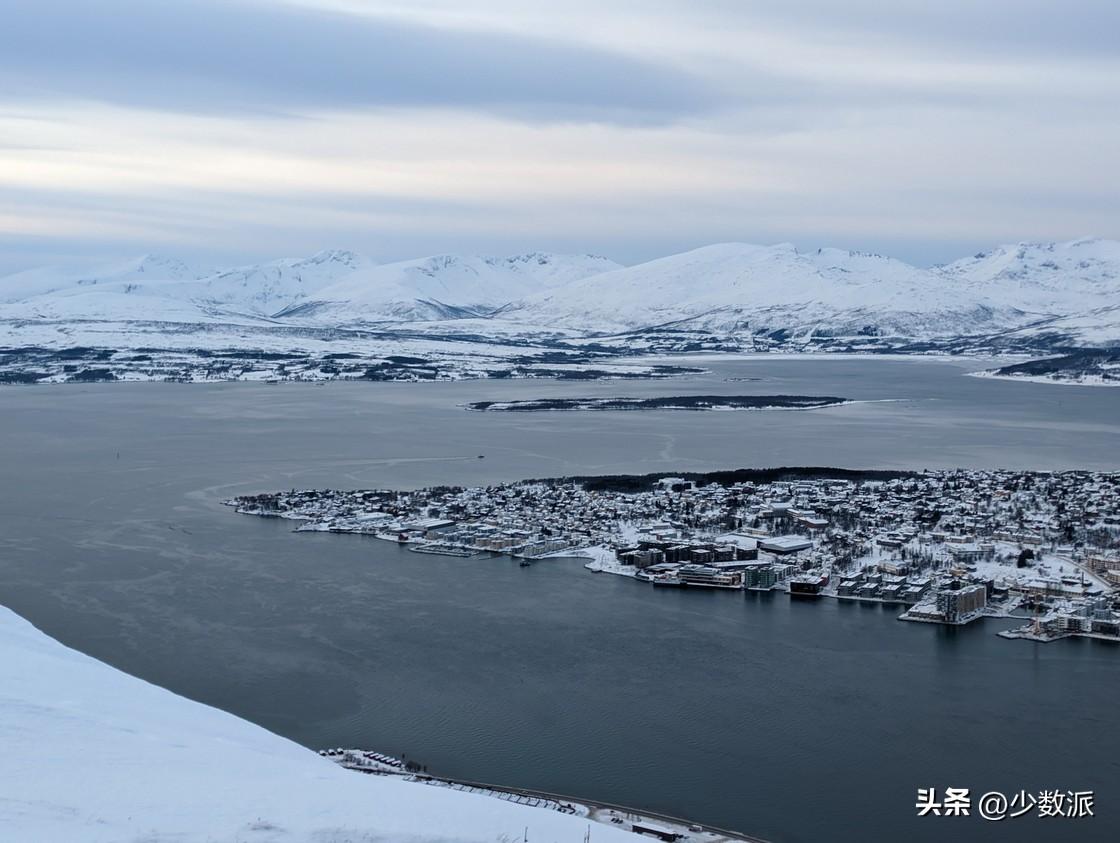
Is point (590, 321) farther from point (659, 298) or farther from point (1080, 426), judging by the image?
point (1080, 426)

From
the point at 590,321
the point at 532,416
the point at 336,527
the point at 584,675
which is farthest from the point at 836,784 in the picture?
the point at 590,321

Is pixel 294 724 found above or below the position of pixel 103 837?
below

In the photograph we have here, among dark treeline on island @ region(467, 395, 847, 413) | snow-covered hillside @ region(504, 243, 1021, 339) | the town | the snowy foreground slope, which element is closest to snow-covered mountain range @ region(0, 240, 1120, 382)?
snow-covered hillside @ region(504, 243, 1021, 339)

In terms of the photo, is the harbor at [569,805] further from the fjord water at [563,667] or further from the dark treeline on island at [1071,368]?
the dark treeline on island at [1071,368]

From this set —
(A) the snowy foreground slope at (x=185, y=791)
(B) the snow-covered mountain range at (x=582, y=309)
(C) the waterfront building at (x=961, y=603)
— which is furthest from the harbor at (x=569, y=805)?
(B) the snow-covered mountain range at (x=582, y=309)

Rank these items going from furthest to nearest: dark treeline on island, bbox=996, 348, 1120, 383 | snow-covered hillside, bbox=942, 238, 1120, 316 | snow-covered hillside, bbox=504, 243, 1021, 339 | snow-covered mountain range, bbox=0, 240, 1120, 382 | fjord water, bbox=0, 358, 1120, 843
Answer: snow-covered hillside, bbox=942, 238, 1120, 316, snow-covered hillside, bbox=504, 243, 1021, 339, snow-covered mountain range, bbox=0, 240, 1120, 382, dark treeline on island, bbox=996, 348, 1120, 383, fjord water, bbox=0, 358, 1120, 843

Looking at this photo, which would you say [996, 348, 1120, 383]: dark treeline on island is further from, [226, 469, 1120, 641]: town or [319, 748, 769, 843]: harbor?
[319, 748, 769, 843]: harbor
